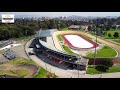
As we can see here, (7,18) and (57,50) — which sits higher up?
(7,18)

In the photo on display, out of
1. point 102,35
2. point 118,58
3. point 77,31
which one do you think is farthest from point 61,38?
point 118,58

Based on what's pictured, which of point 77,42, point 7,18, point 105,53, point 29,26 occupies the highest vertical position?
point 7,18

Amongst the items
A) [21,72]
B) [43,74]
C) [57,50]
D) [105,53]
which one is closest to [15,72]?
[21,72]

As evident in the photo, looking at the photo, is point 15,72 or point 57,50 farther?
point 57,50

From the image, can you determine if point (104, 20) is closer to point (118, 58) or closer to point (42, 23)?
point (118, 58)

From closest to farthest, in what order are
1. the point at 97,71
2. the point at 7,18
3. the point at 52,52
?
the point at 7,18
the point at 97,71
the point at 52,52

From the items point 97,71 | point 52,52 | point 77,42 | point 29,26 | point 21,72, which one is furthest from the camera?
point 77,42

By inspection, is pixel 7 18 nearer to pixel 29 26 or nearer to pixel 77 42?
pixel 29 26

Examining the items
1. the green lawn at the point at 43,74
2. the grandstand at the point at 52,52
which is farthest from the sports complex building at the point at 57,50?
the green lawn at the point at 43,74
